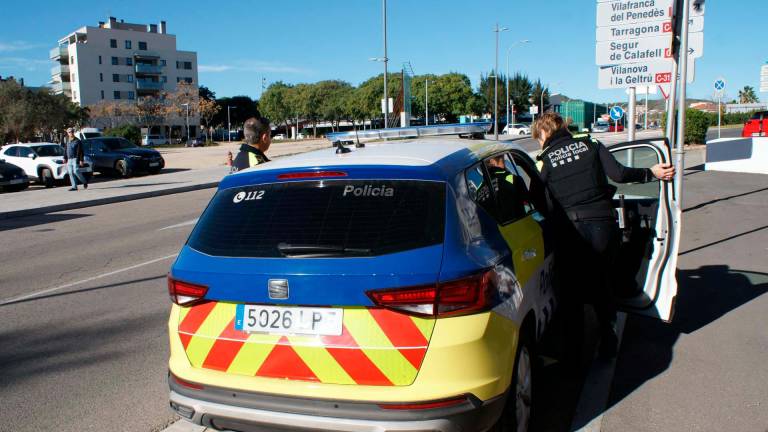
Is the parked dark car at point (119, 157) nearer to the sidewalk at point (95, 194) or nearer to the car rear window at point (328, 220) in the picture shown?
the sidewalk at point (95, 194)

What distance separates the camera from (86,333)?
5.51m

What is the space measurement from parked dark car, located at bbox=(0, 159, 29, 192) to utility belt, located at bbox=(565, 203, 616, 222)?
74.0ft

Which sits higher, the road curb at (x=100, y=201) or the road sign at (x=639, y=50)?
the road sign at (x=639, y=50)

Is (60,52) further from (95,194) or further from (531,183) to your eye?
(531,183)

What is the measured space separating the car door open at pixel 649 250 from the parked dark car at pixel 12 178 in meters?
22.4

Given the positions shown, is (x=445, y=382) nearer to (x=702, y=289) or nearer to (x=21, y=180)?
(x=702, y=289)

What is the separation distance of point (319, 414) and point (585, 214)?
98.8 inches

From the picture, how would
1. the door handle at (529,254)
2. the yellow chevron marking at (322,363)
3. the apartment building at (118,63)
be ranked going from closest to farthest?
1. the yellow chevron marking at (322,363)
2. the door handle at (529,254)
3. the apartment building at (118,63)

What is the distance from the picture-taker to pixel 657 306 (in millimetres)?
4484

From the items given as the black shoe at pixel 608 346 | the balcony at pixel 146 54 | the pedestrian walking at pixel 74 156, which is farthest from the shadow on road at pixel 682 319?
the balcony at pixel 146 54

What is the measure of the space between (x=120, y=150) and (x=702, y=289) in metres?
25.8

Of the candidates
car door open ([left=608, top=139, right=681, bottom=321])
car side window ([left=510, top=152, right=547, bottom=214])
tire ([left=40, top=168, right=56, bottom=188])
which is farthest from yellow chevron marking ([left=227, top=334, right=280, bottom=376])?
tire ([left=40, top=168, right=56, bottom=188])

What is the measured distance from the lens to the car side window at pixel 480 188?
3156 mm

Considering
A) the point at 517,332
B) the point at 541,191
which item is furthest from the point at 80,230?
the point at 517,332
